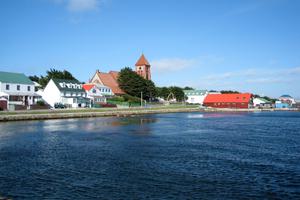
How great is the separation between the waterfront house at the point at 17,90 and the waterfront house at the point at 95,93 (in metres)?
20.6

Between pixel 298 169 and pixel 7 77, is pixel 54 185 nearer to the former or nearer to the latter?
pixel 298 169

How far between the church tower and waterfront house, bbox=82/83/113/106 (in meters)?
37.6

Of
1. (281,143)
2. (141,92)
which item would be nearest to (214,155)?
(281,143)

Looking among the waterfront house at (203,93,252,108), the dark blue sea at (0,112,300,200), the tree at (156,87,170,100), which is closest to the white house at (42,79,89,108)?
the dark blue sea at (0,112,300,200)

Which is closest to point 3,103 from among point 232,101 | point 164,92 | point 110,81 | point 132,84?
point 132,84

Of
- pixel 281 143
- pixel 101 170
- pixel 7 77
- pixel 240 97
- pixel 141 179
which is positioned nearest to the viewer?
pixel 141 179

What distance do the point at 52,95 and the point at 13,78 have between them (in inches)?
497

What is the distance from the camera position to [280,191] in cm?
1490

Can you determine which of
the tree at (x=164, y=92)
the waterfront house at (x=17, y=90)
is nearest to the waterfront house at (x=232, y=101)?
the tree at (x=164, y=92)

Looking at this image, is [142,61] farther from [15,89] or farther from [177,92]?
[15,89]

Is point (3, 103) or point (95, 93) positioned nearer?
point (3, 103)

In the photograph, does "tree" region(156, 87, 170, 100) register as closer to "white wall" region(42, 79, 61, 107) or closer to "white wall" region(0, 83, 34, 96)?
"white wall" region(42, 79, 61, 107)

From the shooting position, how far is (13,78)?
239 ft

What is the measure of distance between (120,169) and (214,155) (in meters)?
8.22
